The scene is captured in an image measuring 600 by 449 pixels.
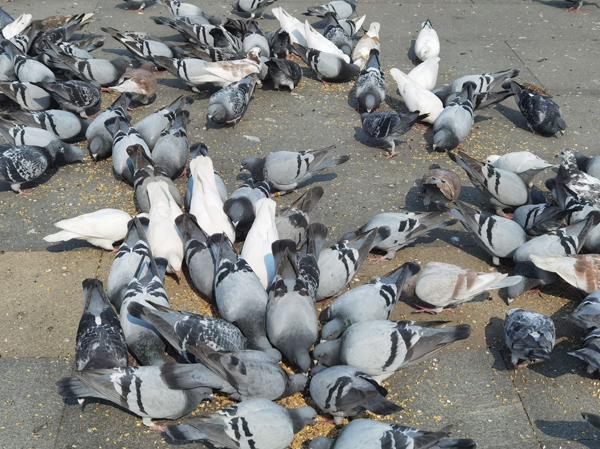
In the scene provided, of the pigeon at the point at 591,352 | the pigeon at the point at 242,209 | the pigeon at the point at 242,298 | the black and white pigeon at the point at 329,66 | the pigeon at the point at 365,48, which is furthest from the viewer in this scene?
the pigeon at the point at 365,48

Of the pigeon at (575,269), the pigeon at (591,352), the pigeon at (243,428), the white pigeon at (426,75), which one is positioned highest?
the white pigeon at (426,75)

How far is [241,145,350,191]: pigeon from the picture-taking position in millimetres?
5594

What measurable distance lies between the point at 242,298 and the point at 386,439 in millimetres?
1418

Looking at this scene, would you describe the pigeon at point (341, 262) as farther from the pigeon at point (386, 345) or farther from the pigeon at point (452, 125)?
the pigeon at point (452, 125)

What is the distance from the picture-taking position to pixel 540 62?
8469mm

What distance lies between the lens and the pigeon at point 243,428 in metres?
3.26

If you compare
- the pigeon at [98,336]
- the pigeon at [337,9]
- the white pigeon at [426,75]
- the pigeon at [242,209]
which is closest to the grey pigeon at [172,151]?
the pigeon at [242,209]

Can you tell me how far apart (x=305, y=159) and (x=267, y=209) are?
3.41 feet

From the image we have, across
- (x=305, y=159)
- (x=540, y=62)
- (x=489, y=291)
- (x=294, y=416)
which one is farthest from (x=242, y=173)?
(x=540, y=62)

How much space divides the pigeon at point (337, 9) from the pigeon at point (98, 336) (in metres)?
6.72

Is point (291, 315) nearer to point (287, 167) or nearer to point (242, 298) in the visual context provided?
point (242, 298)

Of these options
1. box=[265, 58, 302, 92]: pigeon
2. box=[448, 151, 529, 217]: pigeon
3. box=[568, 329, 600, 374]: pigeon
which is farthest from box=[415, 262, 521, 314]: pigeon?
box=[265, 58, 302, 92]: pigeon

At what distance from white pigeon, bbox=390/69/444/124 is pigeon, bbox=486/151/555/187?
47.2 inches

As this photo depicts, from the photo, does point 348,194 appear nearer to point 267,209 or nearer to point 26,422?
point 267,209
